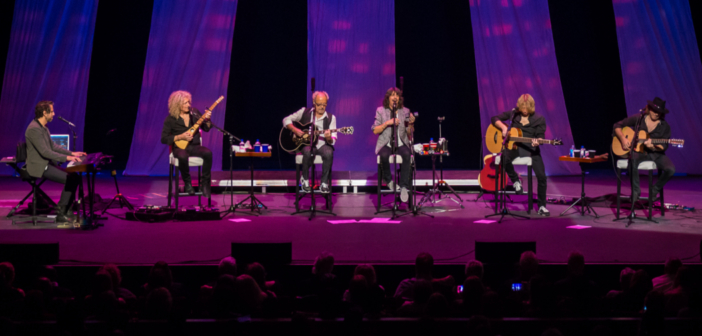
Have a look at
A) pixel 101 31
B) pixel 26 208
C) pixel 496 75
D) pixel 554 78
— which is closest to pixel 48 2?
pixel 101 31

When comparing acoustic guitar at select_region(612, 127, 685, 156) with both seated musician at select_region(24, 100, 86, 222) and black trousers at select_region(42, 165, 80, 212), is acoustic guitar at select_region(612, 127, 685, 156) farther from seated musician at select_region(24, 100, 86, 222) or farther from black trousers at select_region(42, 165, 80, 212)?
black trousers at select_region(42, 165, 80, 212)

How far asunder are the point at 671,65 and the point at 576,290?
1000cm

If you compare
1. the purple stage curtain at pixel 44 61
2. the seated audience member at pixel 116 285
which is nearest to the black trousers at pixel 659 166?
the seated audience member at pixel 116 285

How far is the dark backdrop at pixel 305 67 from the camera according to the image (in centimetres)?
1162

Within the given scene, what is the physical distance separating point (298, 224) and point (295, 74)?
619 cm

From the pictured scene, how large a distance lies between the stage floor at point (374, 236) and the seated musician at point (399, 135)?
0.49 metres

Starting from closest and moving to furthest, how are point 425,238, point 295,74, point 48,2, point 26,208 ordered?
1. point 425,238
2. point 26,208
3. point 48,2
4. point 295,74

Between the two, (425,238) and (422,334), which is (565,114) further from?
(422,334)

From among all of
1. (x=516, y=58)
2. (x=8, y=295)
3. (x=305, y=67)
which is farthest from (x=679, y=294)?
(x=305, y=67)

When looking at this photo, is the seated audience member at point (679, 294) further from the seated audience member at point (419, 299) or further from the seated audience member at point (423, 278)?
the seated audience member at point (419, 299)

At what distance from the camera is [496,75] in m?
11.2

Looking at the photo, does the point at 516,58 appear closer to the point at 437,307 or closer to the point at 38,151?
the point at 38,151

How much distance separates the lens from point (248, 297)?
2.86 meters

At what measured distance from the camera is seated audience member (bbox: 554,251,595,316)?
9.83ft
